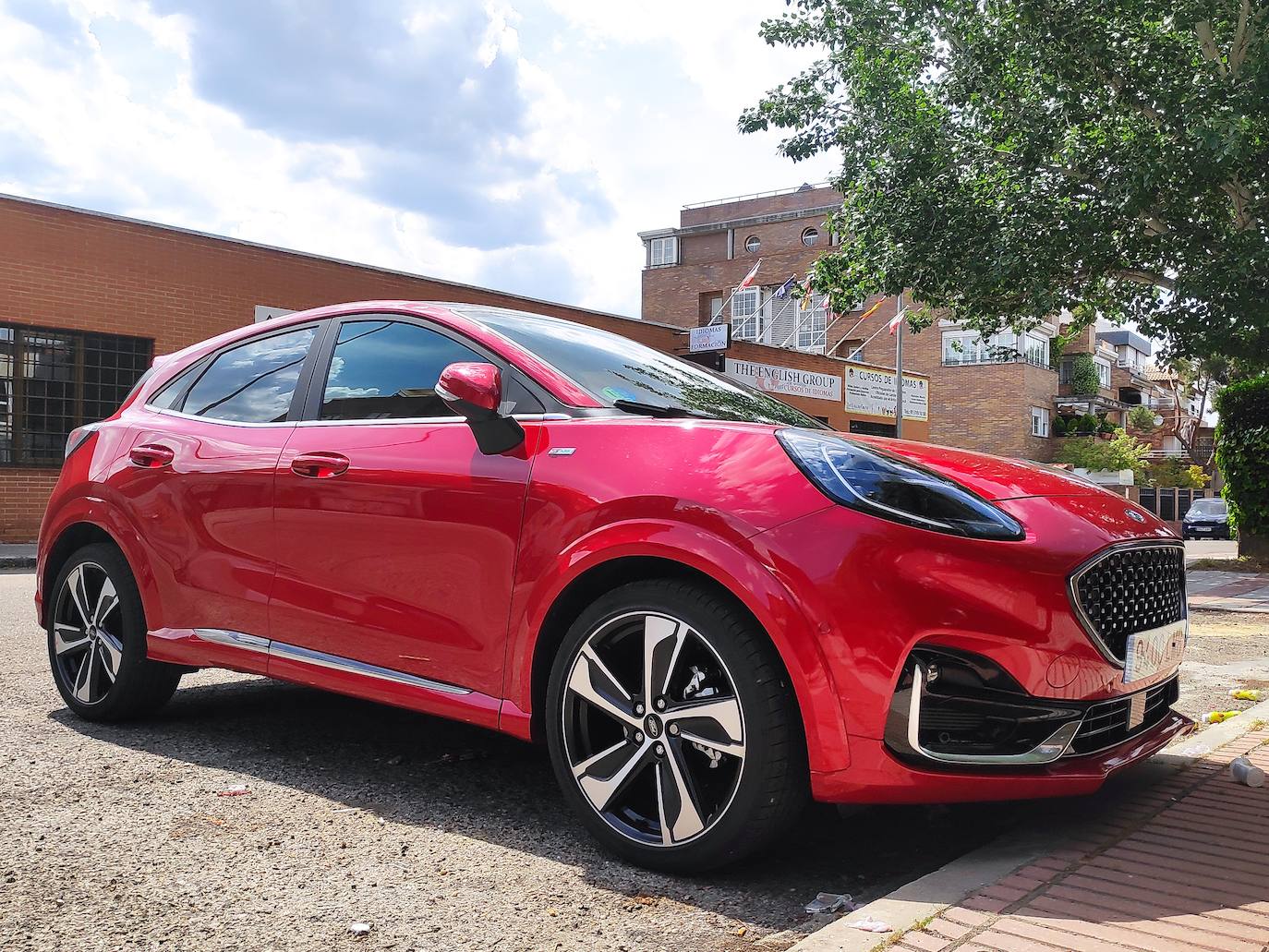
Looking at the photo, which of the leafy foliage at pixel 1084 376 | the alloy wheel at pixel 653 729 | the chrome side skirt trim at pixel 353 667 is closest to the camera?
the alloy wheel at pixel 653 729

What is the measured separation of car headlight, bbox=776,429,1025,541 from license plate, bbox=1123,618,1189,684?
516mm

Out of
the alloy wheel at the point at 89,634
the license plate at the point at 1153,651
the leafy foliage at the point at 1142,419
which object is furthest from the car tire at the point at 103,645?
the leafy foliage at the point at 1142,419

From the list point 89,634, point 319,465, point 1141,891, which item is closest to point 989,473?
point 1141,891

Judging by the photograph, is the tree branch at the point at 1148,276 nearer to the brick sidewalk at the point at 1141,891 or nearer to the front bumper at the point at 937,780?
the brick sidewalk at the point at 1141,891

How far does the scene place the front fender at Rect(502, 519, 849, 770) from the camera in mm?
2678

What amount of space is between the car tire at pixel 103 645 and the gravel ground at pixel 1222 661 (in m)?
4.00

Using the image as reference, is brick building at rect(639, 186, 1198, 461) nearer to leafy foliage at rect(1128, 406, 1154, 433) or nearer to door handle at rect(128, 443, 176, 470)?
leafy foliage at rect(1128, 406, 1154, 433)

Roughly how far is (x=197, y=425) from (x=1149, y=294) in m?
17.2

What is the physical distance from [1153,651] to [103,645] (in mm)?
3887

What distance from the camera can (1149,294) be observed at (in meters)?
18.0

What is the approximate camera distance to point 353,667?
3.60 meters

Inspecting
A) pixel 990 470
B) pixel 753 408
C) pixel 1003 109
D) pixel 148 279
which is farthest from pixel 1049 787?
pixel 148 279

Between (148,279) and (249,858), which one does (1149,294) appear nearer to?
(148,279)

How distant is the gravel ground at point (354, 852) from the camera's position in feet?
8.48
